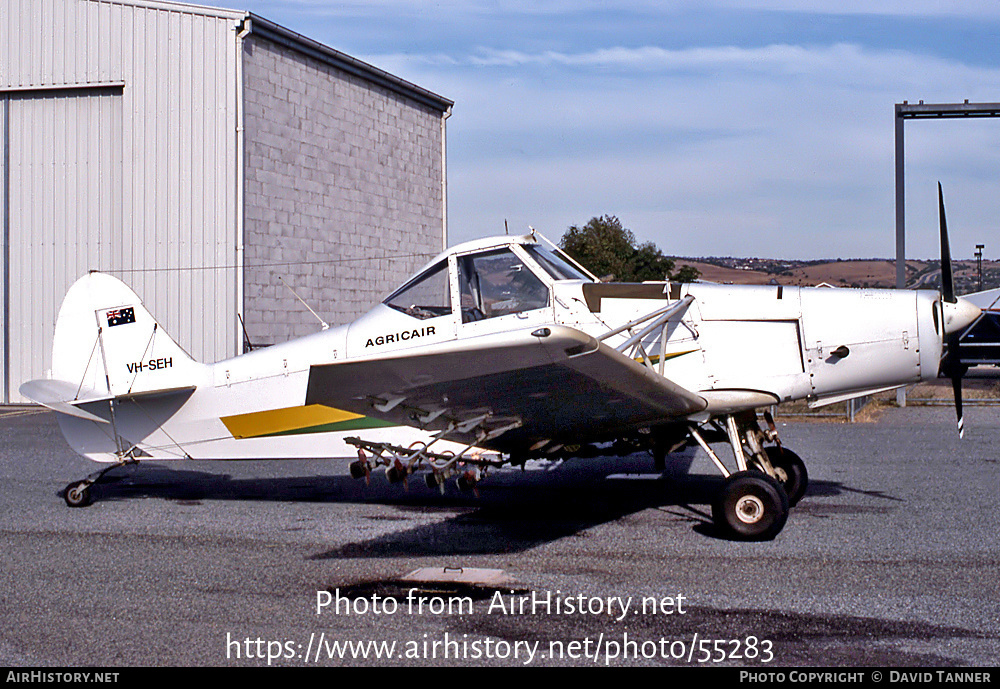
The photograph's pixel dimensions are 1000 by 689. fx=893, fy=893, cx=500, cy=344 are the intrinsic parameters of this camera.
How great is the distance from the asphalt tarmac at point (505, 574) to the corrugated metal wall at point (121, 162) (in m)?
9.01

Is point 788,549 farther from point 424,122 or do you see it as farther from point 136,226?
point 424,122

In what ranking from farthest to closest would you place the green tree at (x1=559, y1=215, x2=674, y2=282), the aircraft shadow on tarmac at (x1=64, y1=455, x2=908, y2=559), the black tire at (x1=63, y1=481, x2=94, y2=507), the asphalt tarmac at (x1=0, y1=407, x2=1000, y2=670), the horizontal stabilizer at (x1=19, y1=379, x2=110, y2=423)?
1. the green tree at (x1=559, y1=215, x2=674, y2=282)
2. the black tire at (x1=63, y1=481, x2=94, y2=507)
3. the horizontal stabilizer at (x1=19, y1=379, x2=110, y2=423)
4. the aircraft shadow on tarmac at (x1=64, y1=455, x2=908, y2=559)
5. the asphalt tarmac at (x1=0, y1=407, x2=1000, y2=670)

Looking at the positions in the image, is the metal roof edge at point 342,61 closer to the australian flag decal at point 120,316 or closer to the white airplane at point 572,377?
the australian flag decal at point 120,316

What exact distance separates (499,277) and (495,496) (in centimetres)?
299

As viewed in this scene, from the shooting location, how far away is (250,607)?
5410mm

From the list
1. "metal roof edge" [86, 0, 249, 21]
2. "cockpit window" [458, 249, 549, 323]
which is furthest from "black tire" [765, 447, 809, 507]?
"metal roof edge" [86, 0, 249, 21]

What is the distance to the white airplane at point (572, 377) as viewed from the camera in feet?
21.1

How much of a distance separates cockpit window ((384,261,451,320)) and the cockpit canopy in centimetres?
1

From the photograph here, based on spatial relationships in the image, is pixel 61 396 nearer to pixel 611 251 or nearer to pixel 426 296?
pixel 426 296

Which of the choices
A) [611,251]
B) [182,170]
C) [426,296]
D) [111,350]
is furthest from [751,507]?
[611,251]

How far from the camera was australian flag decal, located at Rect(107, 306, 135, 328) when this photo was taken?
9.25 metres

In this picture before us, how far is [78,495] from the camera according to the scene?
9078 mm

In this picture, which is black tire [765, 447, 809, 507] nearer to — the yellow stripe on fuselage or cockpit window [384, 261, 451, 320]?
cockpit window [384, 261, 451, 320]

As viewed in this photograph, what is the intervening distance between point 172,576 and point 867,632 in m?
4.49
